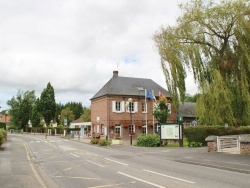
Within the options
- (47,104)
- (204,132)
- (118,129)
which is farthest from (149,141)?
(47,104)

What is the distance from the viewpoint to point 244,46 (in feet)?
64.8

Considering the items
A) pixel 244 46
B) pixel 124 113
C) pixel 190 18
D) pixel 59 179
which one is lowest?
pixel 59 179

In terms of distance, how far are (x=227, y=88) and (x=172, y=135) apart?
1077 cm

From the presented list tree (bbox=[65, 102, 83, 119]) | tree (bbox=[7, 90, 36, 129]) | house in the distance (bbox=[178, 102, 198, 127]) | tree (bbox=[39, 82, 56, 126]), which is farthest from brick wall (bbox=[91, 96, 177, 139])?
tree (bbox=[65, 102, 83, 119])

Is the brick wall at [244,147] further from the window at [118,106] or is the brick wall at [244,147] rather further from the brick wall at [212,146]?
the window at [118,106]

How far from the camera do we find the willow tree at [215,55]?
2000cm

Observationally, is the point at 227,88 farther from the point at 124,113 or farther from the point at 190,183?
the point at 124,113

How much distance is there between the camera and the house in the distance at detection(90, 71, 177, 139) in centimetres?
4778

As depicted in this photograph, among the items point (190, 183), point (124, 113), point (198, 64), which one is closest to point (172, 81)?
point (198, 64)

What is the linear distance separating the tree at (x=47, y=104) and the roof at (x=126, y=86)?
31.0m

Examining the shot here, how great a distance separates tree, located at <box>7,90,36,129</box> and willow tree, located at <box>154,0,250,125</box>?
76.6 metres

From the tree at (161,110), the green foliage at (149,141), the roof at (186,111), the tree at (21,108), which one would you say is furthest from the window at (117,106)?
the tree at (21,108)

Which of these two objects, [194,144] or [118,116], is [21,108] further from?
[194,144]

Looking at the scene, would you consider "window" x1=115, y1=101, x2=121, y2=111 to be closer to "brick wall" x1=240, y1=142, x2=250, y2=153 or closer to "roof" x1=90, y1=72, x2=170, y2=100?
"roof" x1=90, y1=72, x2=170, y2=100
